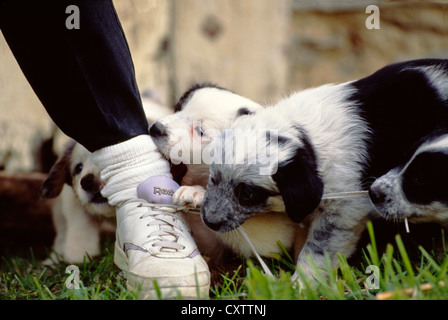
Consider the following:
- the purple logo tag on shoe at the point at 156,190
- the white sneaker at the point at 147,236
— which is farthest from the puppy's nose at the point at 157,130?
the purple logo tag on shoe at the point at 156,190

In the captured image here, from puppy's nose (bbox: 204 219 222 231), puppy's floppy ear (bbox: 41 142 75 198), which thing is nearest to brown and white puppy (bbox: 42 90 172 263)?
puppy's floppy ear (bbox: 41 142 75 198)

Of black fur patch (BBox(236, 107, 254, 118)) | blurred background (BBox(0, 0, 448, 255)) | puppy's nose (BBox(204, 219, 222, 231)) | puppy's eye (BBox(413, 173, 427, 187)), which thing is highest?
blurred background (BBox(0, 0, 448, 255))

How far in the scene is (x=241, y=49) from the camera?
475cm

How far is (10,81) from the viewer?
3.43 metres

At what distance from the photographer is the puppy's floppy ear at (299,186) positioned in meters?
2.02

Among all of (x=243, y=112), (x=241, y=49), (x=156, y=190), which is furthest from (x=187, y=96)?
(x=241, y=49)

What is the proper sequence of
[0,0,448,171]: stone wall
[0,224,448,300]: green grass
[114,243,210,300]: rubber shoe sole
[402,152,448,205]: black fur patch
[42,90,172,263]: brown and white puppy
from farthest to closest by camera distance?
[0,0,448,171]: stone wall < [42,90,172,263]: brown and white puppy < [402,152,448,205]: black fur patch < [114,243,210,300]: rubber shoe sole < [0,224,448,300]: green grass

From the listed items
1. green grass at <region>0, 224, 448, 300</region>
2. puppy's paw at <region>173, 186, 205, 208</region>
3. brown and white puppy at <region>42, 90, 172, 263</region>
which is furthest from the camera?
brown and white puppy at <region>42, 90, 172, 263</region>

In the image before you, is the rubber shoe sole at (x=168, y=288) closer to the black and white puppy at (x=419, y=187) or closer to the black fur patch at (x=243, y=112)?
the black and white puppy at (x=419, y=187)

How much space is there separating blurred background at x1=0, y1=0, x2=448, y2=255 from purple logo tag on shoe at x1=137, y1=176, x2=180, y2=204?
1353 mm

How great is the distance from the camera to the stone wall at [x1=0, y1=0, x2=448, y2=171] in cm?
419

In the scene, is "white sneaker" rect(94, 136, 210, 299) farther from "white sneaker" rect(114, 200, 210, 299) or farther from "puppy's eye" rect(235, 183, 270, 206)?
"puppy's eye" rect(235, 183, 270, 206)
